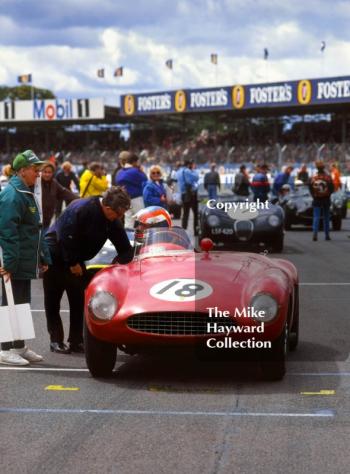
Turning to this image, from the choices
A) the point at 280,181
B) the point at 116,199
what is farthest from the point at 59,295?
the point at 280,181

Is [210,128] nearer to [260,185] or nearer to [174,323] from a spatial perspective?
[260,185]

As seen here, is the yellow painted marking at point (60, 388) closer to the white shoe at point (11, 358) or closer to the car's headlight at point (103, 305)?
the car's headlight at point (103, 305)

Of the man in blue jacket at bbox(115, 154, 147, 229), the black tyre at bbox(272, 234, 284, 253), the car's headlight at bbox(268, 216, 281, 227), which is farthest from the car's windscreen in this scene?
the black tyre at bbox(272, 234, 284, 253)

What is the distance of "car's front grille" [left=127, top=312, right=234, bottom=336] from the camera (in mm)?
6258

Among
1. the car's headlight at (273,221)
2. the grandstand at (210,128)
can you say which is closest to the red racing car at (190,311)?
the car's headlight at (273,221)

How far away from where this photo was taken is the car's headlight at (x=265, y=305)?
249 inches

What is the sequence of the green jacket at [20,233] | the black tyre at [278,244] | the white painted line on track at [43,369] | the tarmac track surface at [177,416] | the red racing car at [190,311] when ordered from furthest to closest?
the black tyre at [278,244], the green jacket at [20,233], the white painted line on track at [43,369], the red racing car at [190,311], the tarmac track surface at [177,416]

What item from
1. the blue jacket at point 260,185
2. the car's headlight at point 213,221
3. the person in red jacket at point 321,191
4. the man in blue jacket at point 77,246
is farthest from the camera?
the blue jacket at point 260,185

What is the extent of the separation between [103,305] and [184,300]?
573mm

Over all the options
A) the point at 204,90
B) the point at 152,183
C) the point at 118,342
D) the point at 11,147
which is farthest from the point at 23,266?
the point at 11,147

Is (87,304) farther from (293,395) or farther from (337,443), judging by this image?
(337,443)

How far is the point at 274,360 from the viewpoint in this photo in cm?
640

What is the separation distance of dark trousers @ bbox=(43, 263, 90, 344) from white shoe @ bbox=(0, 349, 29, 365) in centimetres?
65

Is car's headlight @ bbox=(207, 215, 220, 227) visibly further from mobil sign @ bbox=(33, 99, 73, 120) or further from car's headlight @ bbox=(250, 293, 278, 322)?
mobil sign @ bbox=(33, 99, 73, 120)
